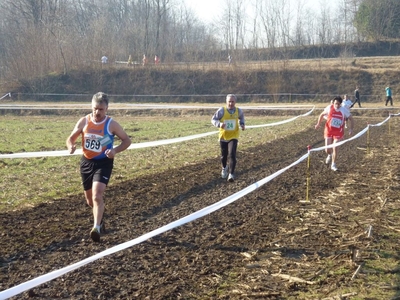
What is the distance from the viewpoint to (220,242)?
7453mm

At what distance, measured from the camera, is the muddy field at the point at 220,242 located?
19.0ft

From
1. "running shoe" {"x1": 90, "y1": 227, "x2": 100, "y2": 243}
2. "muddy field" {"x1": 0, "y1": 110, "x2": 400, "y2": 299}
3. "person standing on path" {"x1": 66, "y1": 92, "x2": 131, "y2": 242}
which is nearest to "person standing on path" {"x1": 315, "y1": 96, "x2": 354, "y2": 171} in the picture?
"muddy field" {"x1": 0, "y1": 110, "x2": 400, "y2": 299}

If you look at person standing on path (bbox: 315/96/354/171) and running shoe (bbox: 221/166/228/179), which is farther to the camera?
person standing on path (bbox: 315/96/354/171)

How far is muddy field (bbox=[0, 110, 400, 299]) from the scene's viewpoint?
5.78 meters

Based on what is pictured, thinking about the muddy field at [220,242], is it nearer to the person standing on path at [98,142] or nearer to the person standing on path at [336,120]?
the person standing on path at [98,142]

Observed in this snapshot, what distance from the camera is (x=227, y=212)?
30.4ft

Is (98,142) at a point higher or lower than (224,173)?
higher

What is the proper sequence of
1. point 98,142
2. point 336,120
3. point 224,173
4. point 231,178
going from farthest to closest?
point 336,120 < point 224,173 < point 231,178 < point 98,142

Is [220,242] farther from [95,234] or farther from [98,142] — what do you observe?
[98,142]

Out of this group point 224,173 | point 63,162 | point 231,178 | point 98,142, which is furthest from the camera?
point 63,162

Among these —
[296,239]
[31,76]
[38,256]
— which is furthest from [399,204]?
[31,76]

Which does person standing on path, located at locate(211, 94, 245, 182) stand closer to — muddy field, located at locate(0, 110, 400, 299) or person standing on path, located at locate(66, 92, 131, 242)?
muddy field, located at locate(0, 110, 400, 299)

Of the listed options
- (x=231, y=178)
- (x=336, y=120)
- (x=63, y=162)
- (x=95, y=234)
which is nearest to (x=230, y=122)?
(x=231, y=178)

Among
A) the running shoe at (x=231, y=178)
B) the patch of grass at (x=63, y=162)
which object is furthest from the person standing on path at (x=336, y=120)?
the patch of grass at (x=63, y=162)
